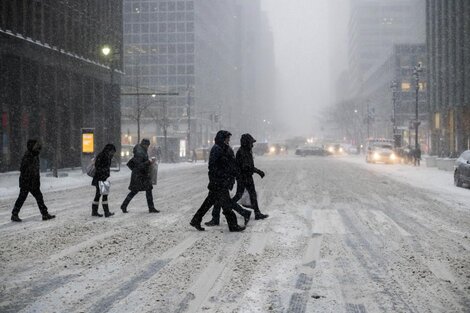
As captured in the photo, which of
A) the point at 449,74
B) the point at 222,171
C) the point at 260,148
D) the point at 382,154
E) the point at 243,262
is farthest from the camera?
the point at 260,148

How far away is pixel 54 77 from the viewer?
1293 inches

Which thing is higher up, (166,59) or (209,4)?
(209,4)

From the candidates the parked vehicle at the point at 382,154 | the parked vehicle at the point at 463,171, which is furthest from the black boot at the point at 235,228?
the parked vehicle at the point at 382,154

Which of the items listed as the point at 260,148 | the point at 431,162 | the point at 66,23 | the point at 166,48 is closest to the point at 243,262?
the point at 66,23

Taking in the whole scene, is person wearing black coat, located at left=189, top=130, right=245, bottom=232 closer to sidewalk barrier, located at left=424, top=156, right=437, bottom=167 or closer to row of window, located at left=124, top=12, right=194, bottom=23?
sidewalk barrier, located at left=424, top=156, right=437, bottom=167

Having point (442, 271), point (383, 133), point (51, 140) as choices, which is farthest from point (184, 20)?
point (442, 271)

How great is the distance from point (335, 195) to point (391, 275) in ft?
35.1

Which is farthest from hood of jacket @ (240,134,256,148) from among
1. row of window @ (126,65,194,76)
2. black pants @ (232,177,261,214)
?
row of window @ (126,65,194,76)

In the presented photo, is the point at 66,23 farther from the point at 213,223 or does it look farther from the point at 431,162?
the point at 213,223

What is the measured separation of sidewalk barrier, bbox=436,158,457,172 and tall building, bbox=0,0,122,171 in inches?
808

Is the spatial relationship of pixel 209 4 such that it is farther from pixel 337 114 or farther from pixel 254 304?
pixel 254 304

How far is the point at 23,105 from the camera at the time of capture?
3002 cm

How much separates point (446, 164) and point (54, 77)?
25.1 meters

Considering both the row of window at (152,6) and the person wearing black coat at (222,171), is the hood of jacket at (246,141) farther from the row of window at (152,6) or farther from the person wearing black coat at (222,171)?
the row of window at (152,6)
